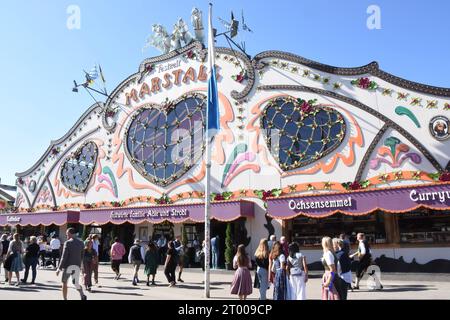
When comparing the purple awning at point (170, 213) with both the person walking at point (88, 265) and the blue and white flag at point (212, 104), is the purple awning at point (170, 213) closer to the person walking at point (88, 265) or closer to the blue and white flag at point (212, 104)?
the blue and white flag at point (212, 104)

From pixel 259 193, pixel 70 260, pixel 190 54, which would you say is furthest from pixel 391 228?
pixel 190 54

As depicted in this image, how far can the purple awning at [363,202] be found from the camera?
45.6ft

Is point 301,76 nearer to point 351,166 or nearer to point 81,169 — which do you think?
point 351,166

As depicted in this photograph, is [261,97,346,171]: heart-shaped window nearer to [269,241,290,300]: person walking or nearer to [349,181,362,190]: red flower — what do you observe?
[349,181,362,190]: red flower

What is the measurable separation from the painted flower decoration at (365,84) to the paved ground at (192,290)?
7.90 m

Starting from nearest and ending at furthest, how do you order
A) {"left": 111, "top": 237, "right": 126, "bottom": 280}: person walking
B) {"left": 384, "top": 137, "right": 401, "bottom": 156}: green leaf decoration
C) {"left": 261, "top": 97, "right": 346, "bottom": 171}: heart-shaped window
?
1. {"left": 111, "top": 237, "right": 126, "bottom": 280}: person walking
2. {"left": 384, "top": 137, "right": 401, "bottom": 156}: green leaf decoration
3. {"left": 261, "top": 97, "right": 346, "bottom": 171}: heart-shaped window

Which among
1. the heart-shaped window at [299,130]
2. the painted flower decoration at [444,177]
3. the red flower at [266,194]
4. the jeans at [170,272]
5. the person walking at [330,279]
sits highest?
the heart-shaped window at [299,130]

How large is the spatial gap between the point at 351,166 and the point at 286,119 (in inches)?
156

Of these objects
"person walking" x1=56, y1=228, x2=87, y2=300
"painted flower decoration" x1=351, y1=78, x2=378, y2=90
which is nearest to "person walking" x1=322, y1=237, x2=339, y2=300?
"person walking" x1=56, y1=228, x2=87, y2=300

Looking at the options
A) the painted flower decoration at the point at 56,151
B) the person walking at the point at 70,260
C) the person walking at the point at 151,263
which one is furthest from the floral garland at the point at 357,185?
the painted flower decoration at the point at 56,151

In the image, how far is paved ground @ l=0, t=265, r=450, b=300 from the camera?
1088 cm

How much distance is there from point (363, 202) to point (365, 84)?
211 inches

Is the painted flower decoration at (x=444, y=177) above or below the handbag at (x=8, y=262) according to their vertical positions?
above

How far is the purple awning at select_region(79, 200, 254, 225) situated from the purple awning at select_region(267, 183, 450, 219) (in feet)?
5.13
